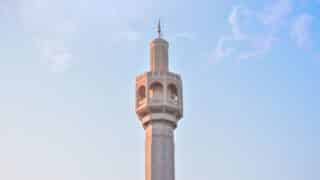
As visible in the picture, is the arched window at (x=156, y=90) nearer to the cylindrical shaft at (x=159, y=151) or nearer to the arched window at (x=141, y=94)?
the arched window at (x=141, y=94)

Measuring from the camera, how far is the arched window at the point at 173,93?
40894mm

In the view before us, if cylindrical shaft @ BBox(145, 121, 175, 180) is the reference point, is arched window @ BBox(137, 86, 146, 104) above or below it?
above

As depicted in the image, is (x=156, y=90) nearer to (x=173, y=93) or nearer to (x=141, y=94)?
(x=141, y=94)

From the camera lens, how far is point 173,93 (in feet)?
136

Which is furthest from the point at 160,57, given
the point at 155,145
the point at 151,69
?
the point at 155,145

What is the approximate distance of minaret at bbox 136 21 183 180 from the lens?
3897 cm

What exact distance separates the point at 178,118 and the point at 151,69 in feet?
13.2

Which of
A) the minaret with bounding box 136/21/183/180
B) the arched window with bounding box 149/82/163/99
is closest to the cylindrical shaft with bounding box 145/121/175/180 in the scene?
the minaret with bounding box 136/21/183/180

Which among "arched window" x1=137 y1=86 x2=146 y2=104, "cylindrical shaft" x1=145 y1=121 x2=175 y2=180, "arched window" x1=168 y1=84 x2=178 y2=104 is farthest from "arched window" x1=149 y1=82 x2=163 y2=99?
"cylindrical shaft" x1=145 y1=121 x2=175 y2=180

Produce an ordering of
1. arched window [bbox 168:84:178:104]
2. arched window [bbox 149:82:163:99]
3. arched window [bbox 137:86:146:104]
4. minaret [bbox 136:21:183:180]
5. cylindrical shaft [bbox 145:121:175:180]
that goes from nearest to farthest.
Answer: cylindrical shaft [bbox 145:121:175:180] → minaret [bbox 136:21:183:180] → arched window [bbox 149:82:163:99] → arched window [bbox 168:84:178:104] → arched window [bbox 137:86:146:104]

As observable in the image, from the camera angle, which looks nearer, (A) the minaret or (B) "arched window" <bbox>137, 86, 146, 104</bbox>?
(A) the minaret

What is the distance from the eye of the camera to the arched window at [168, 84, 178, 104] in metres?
40.9

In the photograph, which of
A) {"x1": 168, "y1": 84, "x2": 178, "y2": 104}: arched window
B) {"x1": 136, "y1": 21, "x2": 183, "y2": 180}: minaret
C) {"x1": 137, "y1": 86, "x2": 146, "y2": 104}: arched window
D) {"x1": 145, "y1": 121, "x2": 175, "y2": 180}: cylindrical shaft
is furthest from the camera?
{"x1": 137, "y1": 86, "x2": 146, "y2": 104}: arched window

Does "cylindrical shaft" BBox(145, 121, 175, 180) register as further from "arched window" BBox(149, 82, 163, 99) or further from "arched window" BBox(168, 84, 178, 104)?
"arched window" BBox(149, 82, 163, 99)
